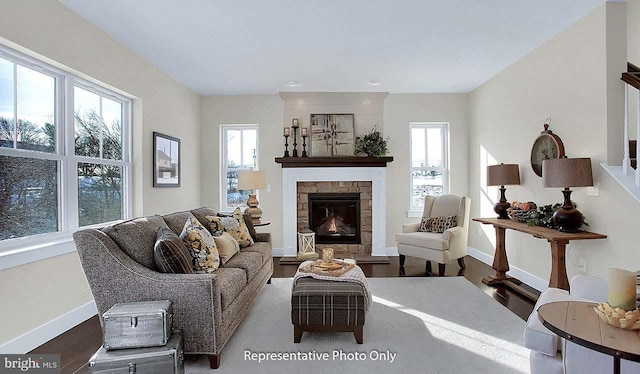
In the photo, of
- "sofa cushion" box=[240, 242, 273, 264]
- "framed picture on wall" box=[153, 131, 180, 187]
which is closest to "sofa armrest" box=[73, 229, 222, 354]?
"sofa cushion" box=[240, 242, 273, 264]

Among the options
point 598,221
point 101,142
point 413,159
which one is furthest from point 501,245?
point 101,142

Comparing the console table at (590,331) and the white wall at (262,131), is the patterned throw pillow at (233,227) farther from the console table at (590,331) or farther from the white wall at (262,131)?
the console table at (590,331)

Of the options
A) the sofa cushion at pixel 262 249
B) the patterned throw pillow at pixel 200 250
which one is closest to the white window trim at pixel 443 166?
the sofa cushion at pixel 262 249

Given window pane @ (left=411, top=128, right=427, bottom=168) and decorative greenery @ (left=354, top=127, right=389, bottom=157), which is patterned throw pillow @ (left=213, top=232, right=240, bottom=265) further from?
window pane @ (left=411, top=128, right=427, bottom=168)

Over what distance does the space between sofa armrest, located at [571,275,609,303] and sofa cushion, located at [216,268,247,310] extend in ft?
7.21

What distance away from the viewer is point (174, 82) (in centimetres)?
501

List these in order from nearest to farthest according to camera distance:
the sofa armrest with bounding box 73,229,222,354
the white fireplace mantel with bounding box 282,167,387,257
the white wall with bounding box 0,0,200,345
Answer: the sofa armrest with bounding box 73,229,222,354 < the white wall with bounding box 0,0,200,345 < the white fireplace mantel with bounding box 282,167,387,257

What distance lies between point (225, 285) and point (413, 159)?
4285 mm

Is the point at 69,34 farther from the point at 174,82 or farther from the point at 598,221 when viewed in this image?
the point at 598,221

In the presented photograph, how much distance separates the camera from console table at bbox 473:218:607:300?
307 centimetres

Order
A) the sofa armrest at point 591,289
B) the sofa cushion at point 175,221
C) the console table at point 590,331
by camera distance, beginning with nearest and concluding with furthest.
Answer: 1. the console table at point 590,331
2. the sofa armrest at point 591,289
3. the sofa cushion at point 175,221

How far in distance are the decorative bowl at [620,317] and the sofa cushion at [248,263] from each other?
2387 millimetres

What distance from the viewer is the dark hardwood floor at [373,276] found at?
8.17ft

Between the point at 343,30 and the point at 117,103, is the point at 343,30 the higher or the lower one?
the higher one
